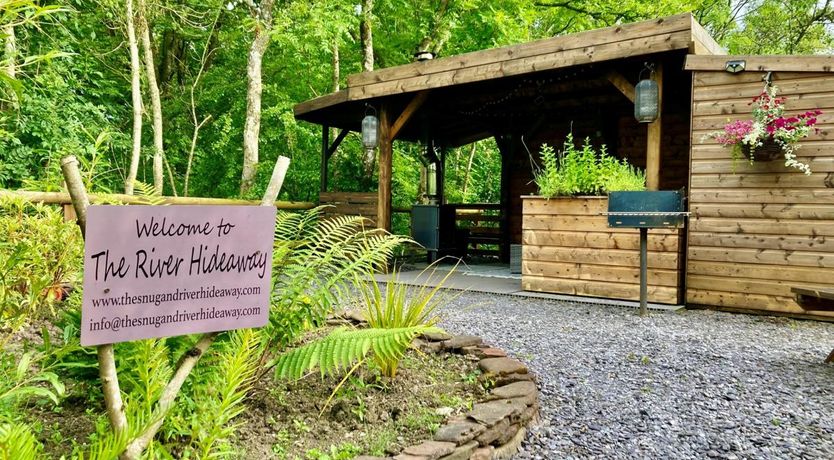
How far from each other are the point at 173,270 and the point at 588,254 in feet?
14.0

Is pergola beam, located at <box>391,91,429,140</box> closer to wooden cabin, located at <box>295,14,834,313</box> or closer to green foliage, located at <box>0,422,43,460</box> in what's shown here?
wooden cabin, located at <box>295,14,834,313</box>

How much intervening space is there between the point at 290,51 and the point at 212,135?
278cm

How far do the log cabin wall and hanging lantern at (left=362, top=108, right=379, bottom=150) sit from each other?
357 cm

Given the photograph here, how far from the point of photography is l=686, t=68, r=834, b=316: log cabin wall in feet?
13.5

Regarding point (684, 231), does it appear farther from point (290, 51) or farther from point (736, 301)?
point (290, 51)

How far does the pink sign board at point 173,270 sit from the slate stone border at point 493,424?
23.4 inches

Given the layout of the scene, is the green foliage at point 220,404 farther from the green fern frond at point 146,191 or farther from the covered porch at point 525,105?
the covered porch at point 525,105

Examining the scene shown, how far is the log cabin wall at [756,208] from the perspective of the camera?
13.5 feet

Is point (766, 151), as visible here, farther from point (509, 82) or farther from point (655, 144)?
point (509, 82)

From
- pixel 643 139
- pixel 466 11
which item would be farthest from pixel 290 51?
pixel 643 139

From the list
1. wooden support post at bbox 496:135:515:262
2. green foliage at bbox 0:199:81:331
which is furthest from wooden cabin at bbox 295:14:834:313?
green foliage at bbox 0:199:81:331

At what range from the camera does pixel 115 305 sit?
3.59ft

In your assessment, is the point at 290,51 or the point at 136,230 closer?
the point at 136,230

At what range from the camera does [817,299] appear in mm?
3068
